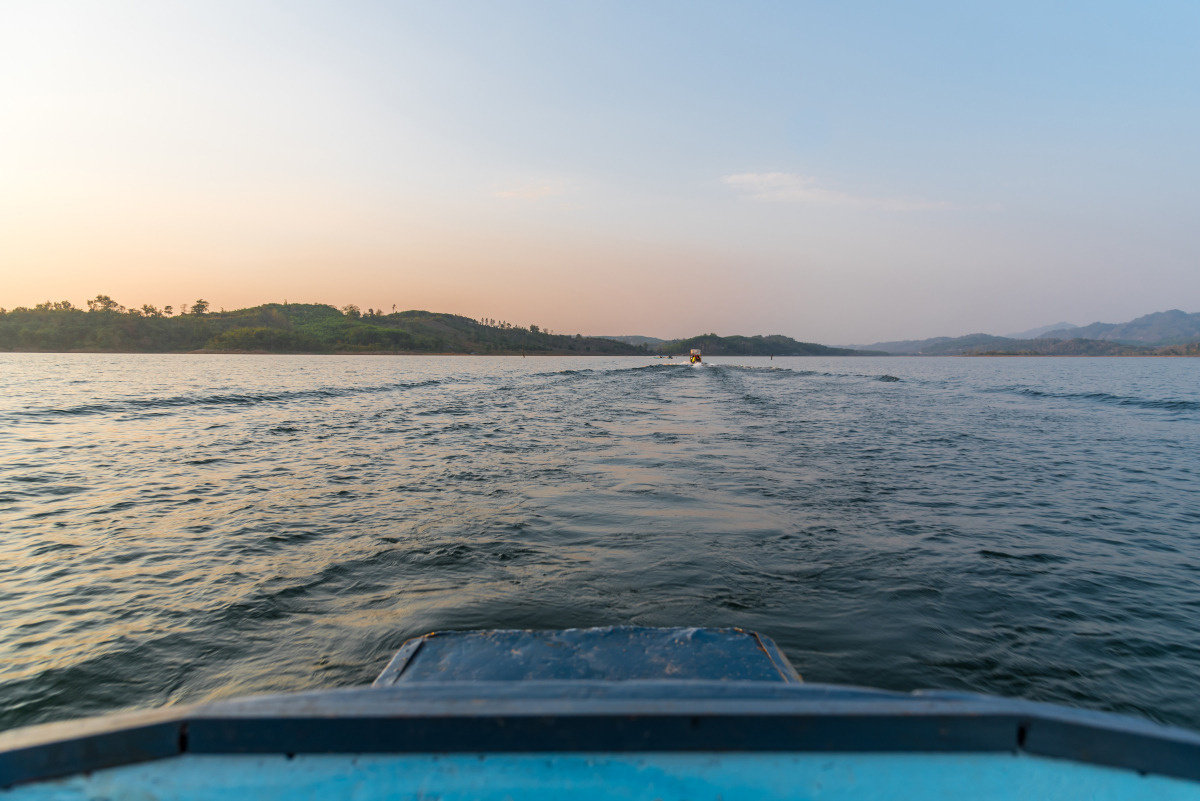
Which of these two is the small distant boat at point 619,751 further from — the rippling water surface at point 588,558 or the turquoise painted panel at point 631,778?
the rippling water surface at point 588,558

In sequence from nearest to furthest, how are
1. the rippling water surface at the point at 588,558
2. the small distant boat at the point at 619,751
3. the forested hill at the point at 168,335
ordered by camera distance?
1. the small distant boat at the point at 619,751
2. the rippling water surface at the point at 588,558
3. the forested hill at the point at 168,335

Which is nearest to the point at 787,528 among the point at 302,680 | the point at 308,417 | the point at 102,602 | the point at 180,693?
the point at 302,680

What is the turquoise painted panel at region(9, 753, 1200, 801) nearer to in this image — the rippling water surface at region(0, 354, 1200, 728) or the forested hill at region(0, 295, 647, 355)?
the rippling water surface at region(0, 354, 1200, 728)

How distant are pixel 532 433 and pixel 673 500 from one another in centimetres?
1005

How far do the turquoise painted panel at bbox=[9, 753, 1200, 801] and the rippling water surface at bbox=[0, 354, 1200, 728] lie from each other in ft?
9.76

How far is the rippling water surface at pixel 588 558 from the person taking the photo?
187 inches

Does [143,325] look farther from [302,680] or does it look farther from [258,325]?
[302,680]

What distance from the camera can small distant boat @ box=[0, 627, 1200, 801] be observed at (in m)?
1.68

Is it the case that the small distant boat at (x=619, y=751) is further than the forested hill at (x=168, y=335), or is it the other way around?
the forested hill at (x=168, y=335)

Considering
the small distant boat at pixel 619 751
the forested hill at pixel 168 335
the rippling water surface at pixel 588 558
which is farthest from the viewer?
the forested hill at pixel 168 335

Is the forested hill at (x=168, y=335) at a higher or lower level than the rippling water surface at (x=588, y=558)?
higher

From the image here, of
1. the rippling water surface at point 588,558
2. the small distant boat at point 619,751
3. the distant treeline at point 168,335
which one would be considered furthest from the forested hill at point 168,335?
the small distant boat at point 619,751

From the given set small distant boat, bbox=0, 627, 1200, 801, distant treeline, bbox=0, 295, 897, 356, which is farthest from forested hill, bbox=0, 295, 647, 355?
small distant boat, bbox=0, 627, 1200, 801

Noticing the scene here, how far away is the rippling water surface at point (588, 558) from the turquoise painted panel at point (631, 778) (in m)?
2.98
